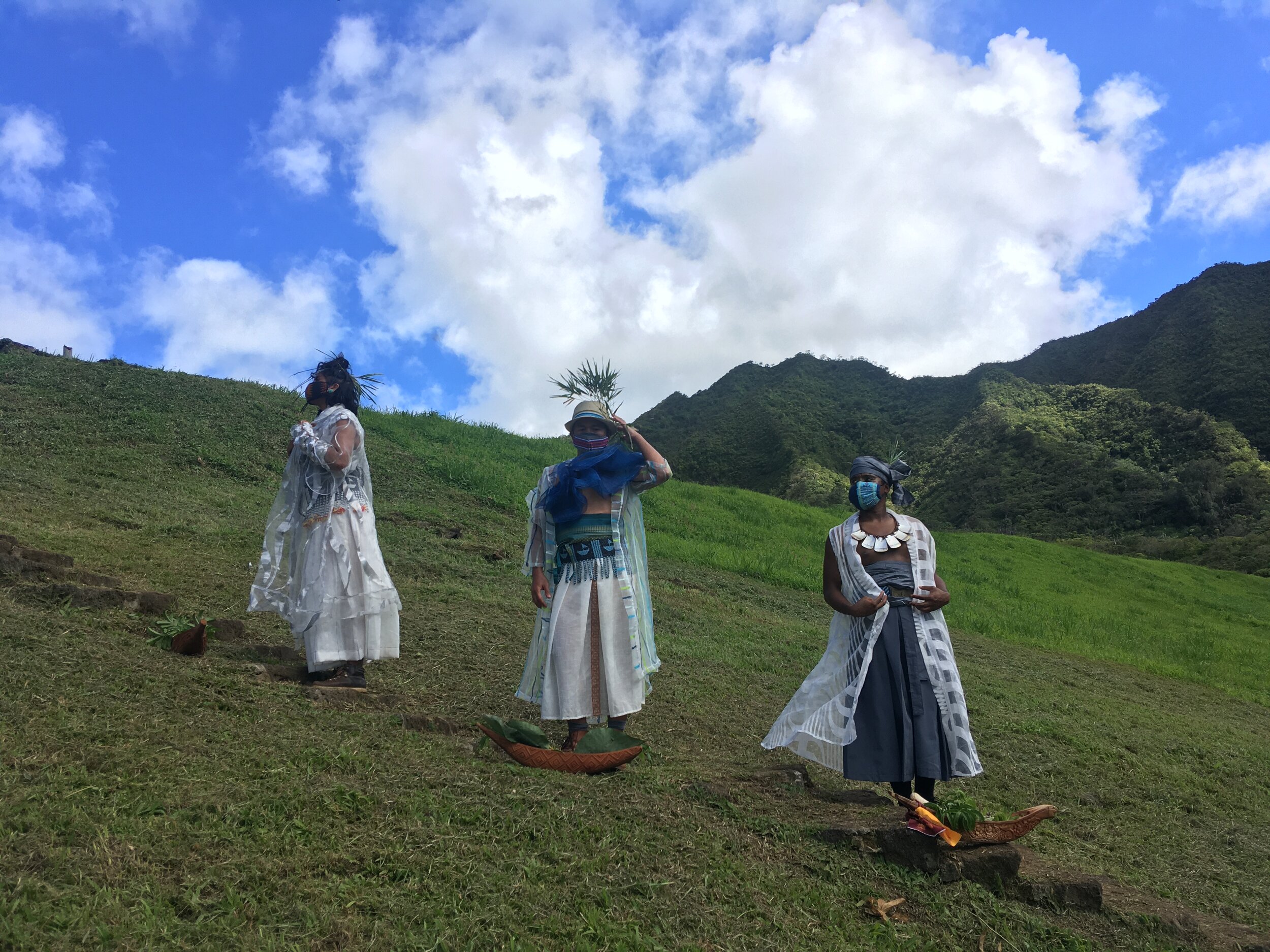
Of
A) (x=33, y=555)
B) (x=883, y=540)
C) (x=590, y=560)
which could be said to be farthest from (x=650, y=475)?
(x=33, y=555)

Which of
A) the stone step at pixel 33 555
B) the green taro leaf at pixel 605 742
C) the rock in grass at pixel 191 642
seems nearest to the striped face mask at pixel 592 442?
the green taro leaf at pixel 605 742

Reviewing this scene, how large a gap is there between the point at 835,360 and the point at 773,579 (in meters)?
58.6

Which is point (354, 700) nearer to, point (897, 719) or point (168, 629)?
point (168, 629)

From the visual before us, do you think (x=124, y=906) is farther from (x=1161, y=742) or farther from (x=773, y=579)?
(x=773, y=579)

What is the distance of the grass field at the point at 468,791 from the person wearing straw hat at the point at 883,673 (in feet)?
1.26

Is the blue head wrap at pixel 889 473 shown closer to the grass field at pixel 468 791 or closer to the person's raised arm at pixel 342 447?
the grass field at pixel 468 791

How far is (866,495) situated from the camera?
4.45 meters

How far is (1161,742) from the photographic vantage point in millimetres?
8055

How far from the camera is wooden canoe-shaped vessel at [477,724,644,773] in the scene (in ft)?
13.4

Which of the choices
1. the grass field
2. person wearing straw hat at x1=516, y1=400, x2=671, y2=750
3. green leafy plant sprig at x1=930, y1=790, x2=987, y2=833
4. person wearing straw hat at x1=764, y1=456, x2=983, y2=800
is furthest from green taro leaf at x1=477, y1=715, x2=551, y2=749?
green leafy plant sprig at x1=930, y1=790, x2=987, y2=833

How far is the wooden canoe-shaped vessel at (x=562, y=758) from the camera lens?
4.07 m

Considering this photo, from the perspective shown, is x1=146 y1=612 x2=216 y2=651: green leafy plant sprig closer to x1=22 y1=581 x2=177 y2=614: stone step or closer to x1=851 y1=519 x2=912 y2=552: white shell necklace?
x1=22 y1=581 x2=177 y2=614: stone step

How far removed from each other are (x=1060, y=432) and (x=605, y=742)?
45379mm

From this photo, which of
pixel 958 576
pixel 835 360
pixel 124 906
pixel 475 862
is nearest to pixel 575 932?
pixel 475 862
